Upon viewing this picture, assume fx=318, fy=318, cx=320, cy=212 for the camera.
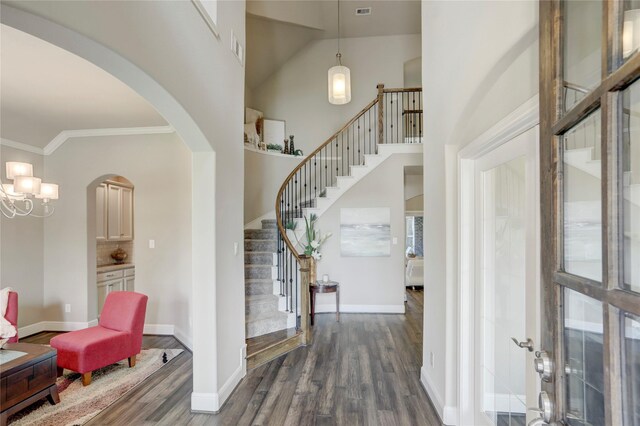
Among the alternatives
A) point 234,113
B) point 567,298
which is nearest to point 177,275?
point 234,113

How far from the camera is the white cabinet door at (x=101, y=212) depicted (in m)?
5.21

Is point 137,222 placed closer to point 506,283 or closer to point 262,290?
point 262,290

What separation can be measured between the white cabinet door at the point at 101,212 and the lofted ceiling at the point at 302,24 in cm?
350

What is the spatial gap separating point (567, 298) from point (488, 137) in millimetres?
1214

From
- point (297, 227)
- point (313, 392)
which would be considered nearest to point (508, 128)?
point (313, 392)

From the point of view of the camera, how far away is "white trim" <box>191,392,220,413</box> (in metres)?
2.61

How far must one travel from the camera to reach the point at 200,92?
2428 millimetres

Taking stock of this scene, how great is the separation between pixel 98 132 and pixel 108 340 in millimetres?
3021

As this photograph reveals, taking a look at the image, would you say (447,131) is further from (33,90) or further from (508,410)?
(33,90)

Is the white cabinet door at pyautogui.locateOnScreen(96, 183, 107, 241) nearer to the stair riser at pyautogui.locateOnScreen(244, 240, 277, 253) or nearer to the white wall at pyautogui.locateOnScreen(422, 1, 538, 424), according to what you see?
the stair riser at pyautogui.locateOnScreen(244, 240, 277, 253)

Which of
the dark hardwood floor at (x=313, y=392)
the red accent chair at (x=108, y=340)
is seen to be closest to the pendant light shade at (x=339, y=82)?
the dark hardwood floor at (x=313, y=392)

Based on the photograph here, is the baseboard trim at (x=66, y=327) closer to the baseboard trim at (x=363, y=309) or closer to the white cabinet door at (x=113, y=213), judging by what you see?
the white cabinet door at (x=113, y=213)

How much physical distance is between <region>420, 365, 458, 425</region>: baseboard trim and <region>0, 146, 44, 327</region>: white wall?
5328 mm

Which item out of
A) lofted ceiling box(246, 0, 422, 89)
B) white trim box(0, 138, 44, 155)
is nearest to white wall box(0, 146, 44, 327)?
white trim box(0, 138, 44, 155)
